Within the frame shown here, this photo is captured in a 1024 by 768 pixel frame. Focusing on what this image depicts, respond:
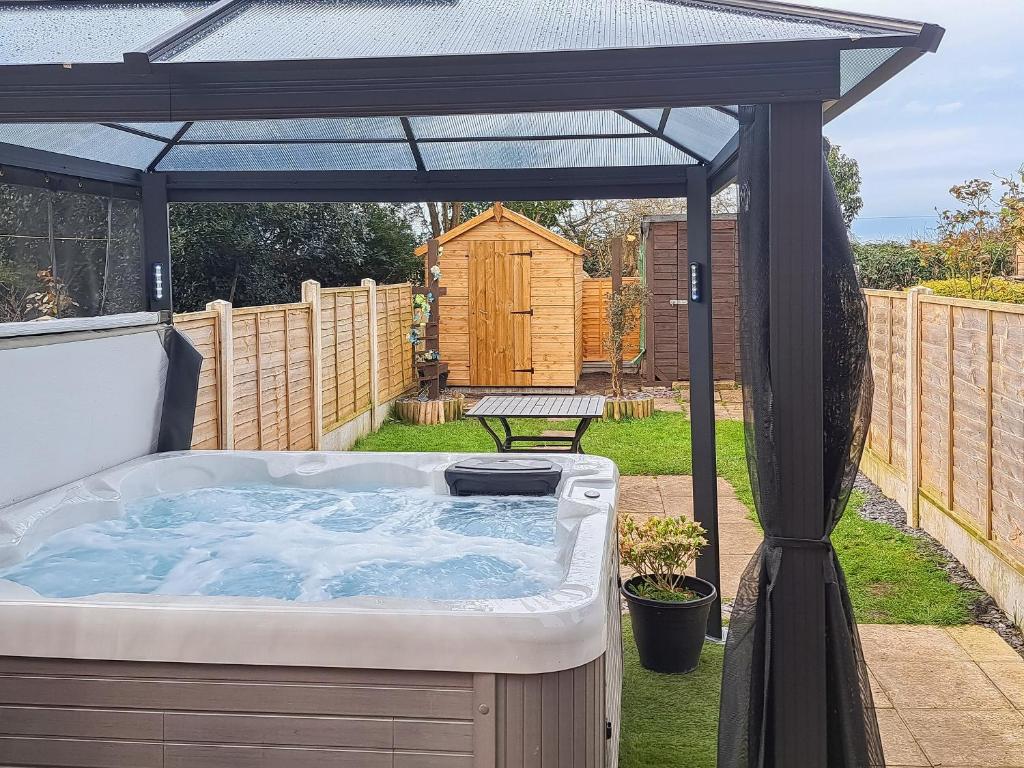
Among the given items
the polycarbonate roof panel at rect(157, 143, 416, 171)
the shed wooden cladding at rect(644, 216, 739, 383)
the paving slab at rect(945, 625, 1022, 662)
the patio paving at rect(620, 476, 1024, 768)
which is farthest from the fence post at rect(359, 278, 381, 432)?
the paving slab at rect(945, 625, 1022, 662)

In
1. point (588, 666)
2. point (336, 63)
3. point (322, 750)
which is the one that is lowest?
point (322, 750)

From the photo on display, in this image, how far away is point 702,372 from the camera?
3.97 meters

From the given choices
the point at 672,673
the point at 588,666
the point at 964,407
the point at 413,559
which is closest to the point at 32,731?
the point at 588,666

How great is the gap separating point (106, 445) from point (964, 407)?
3799mm

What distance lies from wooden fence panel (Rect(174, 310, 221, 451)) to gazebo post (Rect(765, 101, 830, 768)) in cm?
379

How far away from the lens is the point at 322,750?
6.56ft

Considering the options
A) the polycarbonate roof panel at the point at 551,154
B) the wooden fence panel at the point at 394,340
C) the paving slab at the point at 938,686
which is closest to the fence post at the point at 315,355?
the wooden fence panel at the point at 394,340

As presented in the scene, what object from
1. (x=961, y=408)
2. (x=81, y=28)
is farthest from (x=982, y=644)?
(x=81, y=28)

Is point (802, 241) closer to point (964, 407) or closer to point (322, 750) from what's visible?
point (322, 750)

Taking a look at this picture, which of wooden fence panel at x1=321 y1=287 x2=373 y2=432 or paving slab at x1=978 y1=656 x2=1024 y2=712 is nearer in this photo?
paving slab at x1=978 y1=656 x2=1024 y2=712

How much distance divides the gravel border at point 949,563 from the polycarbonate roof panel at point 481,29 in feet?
7.79

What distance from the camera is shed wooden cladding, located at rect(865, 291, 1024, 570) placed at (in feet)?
13.4

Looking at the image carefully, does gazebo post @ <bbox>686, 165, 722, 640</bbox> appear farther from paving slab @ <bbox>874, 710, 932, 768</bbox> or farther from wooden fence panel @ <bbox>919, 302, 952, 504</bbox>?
wooden fence panel @ <bbox>919, 302, 952, 504</bbox>

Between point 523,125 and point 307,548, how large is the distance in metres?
1.81
